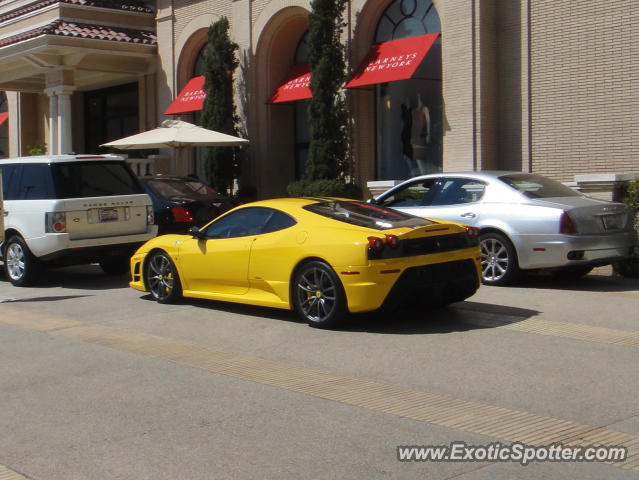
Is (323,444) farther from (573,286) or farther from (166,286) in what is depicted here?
(573,286)

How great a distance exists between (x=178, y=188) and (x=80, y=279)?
2.64m

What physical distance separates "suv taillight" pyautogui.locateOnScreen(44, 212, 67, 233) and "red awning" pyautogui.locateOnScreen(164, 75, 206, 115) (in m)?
11.1

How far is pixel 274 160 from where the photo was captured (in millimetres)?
22188

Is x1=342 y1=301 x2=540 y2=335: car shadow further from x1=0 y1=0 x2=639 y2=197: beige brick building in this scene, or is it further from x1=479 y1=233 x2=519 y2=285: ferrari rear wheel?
x1=0 y1=0 x2=639 y2=197: beige brick building

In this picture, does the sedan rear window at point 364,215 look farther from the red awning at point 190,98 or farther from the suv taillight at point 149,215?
the red awning at point 190,98

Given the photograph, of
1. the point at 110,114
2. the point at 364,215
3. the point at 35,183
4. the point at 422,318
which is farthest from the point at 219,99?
the point at 422,318

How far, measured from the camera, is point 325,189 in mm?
18656

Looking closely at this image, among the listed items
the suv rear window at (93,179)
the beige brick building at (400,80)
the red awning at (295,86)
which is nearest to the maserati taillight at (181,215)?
the suv rear window at (93,179)

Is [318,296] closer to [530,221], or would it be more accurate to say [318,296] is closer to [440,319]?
[440,319]

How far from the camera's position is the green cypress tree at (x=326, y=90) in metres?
19.0

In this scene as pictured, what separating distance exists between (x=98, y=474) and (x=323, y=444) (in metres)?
1.33

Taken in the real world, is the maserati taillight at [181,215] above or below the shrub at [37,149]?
below

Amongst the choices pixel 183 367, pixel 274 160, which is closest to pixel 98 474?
pixel 183 367

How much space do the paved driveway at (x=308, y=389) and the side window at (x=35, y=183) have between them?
8.56 feet
